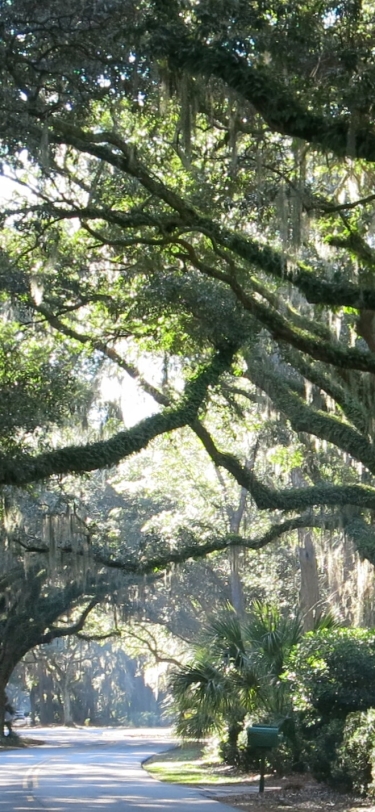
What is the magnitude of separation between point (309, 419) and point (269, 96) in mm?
7255

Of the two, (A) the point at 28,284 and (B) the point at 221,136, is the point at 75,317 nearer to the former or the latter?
(A) the point at 28,284

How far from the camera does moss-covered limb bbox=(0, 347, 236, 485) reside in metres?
12.5

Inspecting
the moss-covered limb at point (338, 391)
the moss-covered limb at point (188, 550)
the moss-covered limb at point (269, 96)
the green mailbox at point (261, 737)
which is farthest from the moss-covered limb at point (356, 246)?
the moss-covered limb at point (188, 550)

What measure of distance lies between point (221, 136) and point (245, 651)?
10386mm

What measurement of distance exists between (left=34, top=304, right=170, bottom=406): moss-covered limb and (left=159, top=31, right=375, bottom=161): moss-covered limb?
263 inches

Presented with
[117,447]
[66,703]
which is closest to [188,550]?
[117,447]

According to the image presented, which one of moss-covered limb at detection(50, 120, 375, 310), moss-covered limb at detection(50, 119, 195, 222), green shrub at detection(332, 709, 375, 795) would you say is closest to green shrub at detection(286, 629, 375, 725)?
green shrub at detection(332, 709, 375, 795)

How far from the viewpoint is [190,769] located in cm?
2133

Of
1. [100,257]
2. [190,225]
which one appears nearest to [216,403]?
[100,257]

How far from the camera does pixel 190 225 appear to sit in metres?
11.5

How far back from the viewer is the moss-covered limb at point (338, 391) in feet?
45.5

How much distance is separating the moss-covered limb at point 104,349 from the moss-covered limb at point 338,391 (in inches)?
118

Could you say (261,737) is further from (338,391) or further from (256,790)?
(338,391)

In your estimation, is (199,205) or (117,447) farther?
(117,447)
